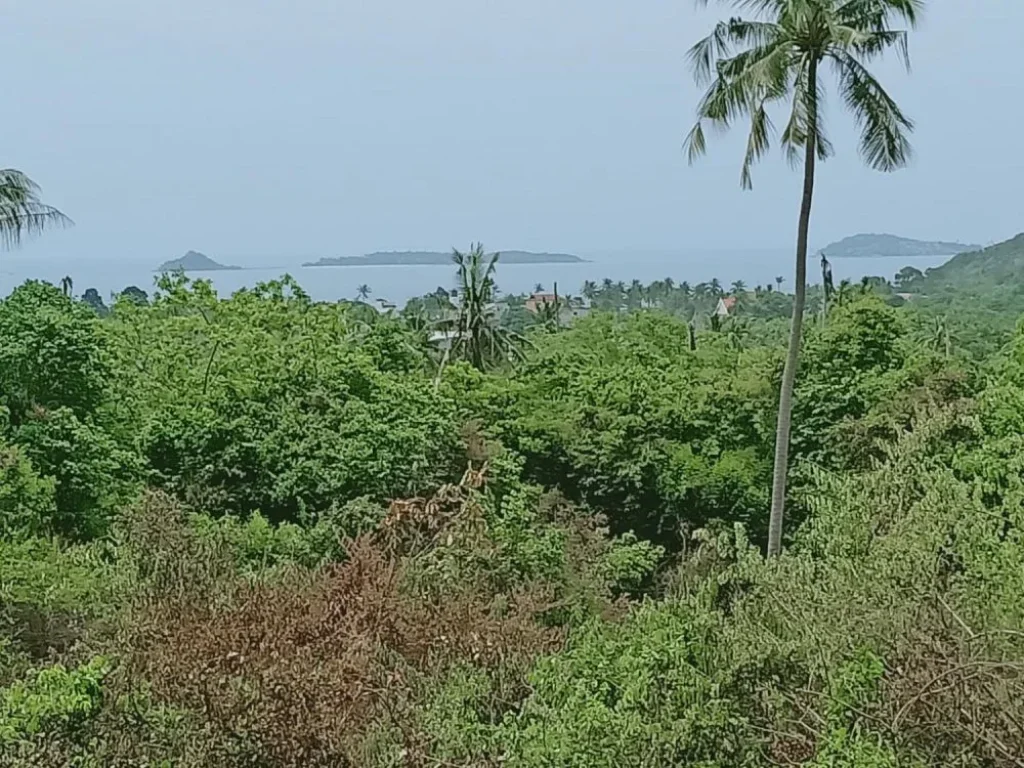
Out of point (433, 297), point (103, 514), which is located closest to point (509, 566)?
point (103, 514)

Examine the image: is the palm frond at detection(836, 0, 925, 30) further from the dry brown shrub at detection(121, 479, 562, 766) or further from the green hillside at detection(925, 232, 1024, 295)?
the green hillside at detection(925, 232, 1024, 295)

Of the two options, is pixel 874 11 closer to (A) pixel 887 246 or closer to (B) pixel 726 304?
(B) pixel 726 304

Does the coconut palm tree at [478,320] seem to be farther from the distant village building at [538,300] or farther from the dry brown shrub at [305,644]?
the dry brown shrub at [305,644]

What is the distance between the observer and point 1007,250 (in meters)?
27.4

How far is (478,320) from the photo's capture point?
22.2 m

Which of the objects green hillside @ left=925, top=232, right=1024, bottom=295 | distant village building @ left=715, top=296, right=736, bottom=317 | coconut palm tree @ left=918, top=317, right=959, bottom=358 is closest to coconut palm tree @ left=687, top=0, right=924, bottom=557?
coconut palm tree @ left=918, top=317, right=959, bottom=358

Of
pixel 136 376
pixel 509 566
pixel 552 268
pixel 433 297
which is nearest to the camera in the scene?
pixel 509 566

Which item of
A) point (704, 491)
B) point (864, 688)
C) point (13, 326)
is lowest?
point (704, 491)

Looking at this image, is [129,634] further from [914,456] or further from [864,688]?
[914,456]

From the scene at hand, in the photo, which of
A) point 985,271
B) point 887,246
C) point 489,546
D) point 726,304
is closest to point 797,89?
point 489,546

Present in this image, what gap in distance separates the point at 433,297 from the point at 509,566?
16.1 m

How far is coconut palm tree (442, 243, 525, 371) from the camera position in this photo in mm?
22203

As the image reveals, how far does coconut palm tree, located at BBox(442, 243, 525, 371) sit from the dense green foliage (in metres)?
3.73

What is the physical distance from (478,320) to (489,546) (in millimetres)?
12572
